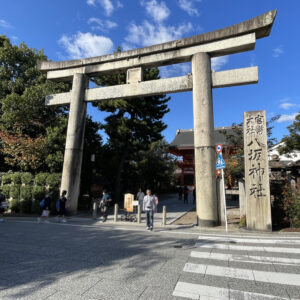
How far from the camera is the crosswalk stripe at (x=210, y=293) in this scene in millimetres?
2795

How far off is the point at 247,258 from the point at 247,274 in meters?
0.97

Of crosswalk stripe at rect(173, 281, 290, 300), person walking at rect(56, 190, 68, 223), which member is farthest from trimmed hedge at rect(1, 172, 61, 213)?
crosswalk stripe at rect(173, 281, 290, 300)

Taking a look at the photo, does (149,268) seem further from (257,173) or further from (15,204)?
(15,204)

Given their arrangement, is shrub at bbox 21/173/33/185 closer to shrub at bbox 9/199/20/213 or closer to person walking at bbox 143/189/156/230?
shrub at bbox 9/199/20/213

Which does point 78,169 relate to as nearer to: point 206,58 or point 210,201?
point 210,201

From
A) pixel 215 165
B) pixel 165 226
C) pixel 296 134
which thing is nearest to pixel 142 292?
pixel 165 226

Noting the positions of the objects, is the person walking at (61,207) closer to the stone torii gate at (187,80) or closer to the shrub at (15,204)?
the stone torii gate at (187,80)

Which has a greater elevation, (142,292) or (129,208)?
(129,208)

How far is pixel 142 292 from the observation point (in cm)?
290

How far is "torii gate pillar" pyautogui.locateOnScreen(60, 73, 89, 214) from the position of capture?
428 inches

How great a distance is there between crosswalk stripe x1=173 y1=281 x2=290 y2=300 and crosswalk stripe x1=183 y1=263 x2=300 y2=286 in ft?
1.72

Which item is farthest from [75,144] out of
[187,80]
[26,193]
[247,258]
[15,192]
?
[247,258]

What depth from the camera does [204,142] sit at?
8.70 metres

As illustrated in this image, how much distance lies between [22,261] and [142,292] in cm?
288
